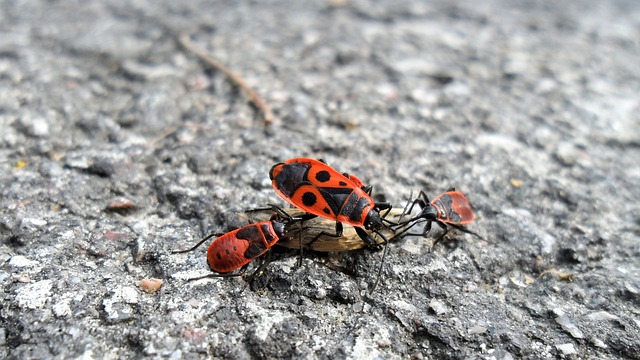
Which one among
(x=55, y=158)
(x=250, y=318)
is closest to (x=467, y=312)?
(x=250, y=318)

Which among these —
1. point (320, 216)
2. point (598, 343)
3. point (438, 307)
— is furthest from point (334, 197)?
point (598, 343)

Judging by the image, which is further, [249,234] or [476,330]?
[249,234]

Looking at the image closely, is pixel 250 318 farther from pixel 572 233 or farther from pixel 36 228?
pixel 572 233

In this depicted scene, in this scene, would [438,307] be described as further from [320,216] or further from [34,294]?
[34,294]

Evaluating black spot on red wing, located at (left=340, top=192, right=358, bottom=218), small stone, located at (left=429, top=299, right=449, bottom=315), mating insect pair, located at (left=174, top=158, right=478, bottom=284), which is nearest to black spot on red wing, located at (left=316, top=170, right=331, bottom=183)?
mating insect pair, located at (left=174, top=158, right=478, bottom=284)

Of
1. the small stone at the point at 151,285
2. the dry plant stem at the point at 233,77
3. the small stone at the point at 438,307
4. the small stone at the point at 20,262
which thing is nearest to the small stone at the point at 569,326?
the small stone at the point at 438,307

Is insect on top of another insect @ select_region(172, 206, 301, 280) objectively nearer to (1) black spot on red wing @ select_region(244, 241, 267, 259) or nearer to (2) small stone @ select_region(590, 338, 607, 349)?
(1) black spot on red wing @ select_region(244, 241, 267, 259)
